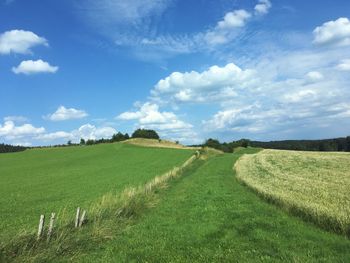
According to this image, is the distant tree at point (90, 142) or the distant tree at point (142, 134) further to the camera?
the distant tree at point (142, 134)

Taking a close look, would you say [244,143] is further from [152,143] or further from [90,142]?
[90,142]

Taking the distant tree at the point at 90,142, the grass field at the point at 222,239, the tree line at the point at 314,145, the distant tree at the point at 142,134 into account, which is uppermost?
the distant tree at the point at 142,134

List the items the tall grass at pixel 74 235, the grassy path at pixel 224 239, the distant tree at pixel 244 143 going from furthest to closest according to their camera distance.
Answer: the distant tree at pixel 244 143
the grassy path at pixel 224 239
the tall grass at pixel 74 235

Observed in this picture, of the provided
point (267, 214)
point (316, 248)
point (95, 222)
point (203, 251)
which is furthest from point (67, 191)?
point (316, 248)

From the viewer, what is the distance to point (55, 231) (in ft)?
46.6

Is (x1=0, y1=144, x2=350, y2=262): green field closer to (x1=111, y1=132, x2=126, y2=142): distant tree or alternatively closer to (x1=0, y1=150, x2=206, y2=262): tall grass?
(x1=0, y1=150, x2=206, y2=262): tall grass

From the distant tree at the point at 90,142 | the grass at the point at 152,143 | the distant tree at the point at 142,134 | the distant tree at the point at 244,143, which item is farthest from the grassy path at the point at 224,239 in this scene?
the distant tree at the point at 142,134

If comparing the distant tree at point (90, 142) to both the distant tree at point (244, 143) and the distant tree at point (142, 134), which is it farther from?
the distant tree at point (244, 143)

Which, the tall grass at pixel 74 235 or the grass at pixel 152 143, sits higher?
the grass at pixel 152 143

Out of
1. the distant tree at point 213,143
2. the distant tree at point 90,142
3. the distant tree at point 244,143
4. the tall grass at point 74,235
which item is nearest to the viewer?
the tall grass at point 74,235

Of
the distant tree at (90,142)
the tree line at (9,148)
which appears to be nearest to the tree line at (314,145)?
the distant tree at (90,142)

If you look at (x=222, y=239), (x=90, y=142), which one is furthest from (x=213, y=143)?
(x=222, y=239)

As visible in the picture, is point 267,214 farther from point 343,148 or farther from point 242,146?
point 242,146

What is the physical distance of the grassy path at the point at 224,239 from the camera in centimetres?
1210
